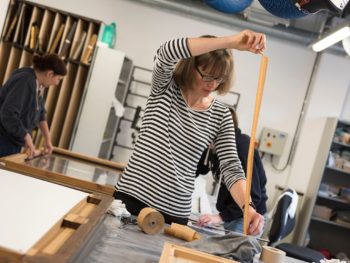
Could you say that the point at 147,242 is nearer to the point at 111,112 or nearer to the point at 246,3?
the point at 246,3

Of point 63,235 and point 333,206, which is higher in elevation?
point 63,235

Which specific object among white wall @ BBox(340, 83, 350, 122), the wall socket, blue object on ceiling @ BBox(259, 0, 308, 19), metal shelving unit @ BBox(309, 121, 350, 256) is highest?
white wall @ BBox(340, 83, 350, 122)

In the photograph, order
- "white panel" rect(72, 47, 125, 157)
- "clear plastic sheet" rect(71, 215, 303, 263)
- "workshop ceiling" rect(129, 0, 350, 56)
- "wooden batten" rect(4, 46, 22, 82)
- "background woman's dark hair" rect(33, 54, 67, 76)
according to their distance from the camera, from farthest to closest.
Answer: "workshop ceiling" rect(129, 0, 350, 56)
"wooden batten" rect(4, 46, 22, 82)
"white panel" rect(72, 47, 125, 157)
"background woman's dark hair" rect(33, 54, 67, 76)
"clear plastic sheet" rect(71, 215, 303, 263)

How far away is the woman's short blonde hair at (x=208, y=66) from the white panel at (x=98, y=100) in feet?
8.75

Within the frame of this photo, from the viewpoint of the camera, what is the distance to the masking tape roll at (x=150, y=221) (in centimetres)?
118

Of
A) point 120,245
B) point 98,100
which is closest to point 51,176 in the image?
point 120,245

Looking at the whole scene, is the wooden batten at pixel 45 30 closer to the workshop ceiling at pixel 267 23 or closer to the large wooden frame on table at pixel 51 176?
the workshop ceiling at pixel 267 23

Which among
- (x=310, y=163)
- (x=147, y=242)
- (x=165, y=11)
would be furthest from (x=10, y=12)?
(x=310, y=163)

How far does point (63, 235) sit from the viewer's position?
0.86 metres

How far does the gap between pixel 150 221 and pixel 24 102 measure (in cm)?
165


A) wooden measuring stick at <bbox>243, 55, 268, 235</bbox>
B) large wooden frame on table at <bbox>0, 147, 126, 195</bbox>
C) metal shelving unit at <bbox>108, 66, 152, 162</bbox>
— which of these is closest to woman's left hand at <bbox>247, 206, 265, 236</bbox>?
wooden measuring stick at <bbox>243, 55, 268, 235</bbox>

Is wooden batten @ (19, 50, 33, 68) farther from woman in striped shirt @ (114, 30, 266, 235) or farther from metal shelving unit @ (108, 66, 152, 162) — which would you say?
woman in striped shirt @ (114, 30, 266, 235)

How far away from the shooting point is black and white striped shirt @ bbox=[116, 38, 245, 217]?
4.42ft

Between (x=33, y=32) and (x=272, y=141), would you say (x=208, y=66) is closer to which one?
(x=33, y=32)
